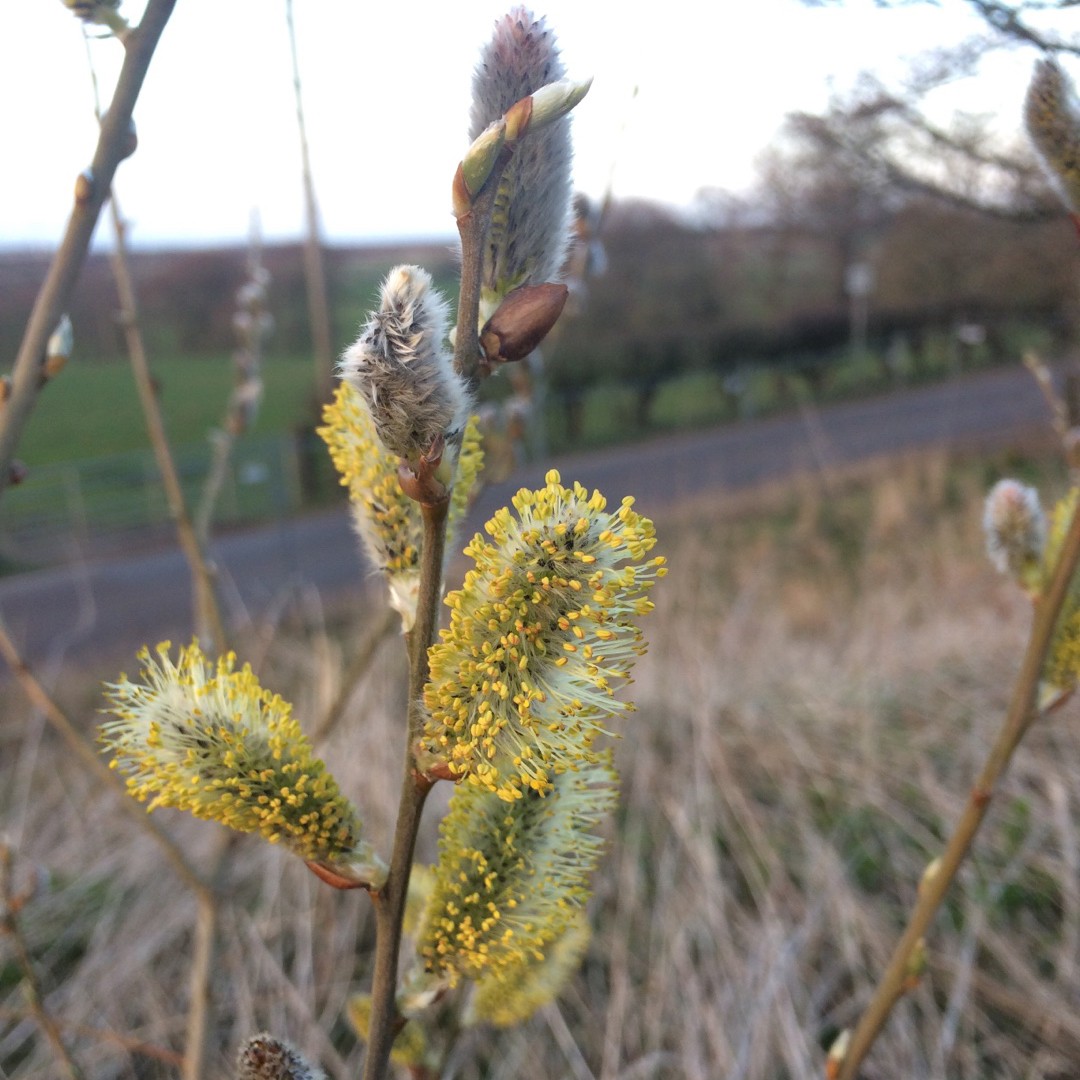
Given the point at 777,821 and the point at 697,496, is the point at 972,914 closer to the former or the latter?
the point at 777,821

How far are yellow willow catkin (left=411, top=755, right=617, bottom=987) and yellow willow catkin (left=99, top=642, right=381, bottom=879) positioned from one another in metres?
0.07

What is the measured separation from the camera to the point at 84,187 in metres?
0.72

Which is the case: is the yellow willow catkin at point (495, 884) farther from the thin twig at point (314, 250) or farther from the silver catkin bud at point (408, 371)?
the thin twig at point (314, 250)

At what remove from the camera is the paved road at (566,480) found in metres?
6.66

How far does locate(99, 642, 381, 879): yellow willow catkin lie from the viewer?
2.02 feet

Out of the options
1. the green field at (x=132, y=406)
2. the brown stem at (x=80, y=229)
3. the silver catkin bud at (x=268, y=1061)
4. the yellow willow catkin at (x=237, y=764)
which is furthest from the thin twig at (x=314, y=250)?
the green field at (x=132, y=406)

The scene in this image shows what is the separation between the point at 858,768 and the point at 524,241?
2335 millimetres

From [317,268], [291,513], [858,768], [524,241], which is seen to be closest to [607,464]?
[291,513]

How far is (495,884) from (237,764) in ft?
0.65

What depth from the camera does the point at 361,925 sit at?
2195 mm

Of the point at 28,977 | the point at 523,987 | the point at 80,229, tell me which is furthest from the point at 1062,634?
the point at 28,977

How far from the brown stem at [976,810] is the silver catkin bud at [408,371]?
667 mm

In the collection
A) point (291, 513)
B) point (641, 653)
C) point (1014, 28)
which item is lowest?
point (291, 513)

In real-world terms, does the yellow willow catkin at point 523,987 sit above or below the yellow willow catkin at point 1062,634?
below
